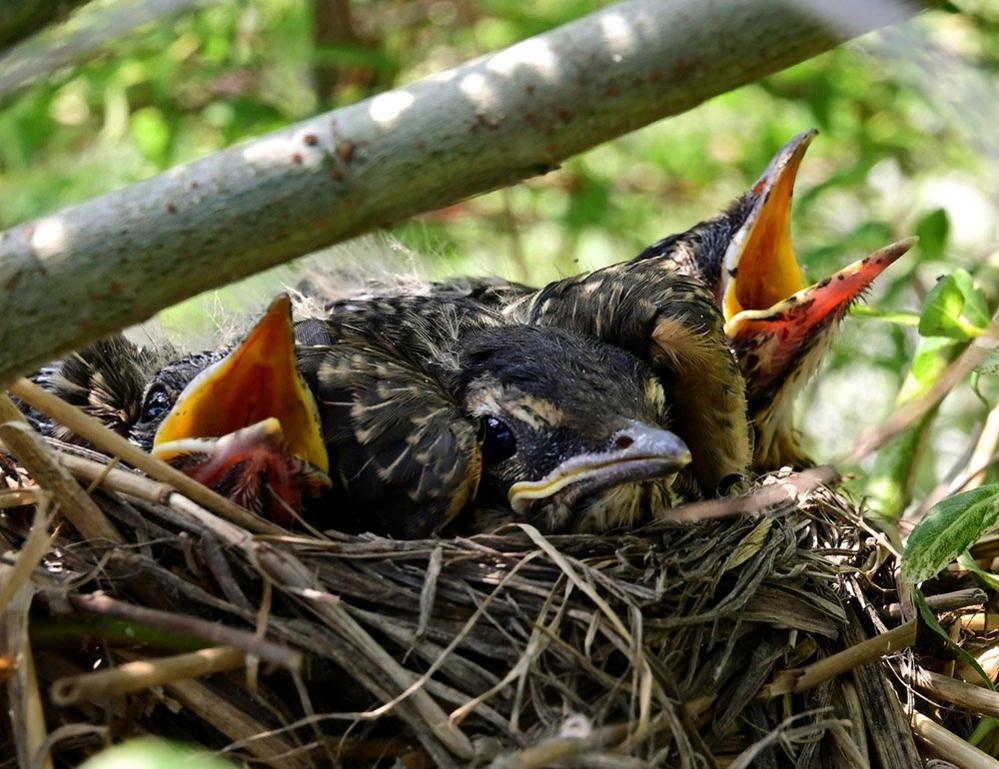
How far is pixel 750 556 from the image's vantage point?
1.59 meters

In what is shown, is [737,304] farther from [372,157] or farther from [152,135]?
[152,135]

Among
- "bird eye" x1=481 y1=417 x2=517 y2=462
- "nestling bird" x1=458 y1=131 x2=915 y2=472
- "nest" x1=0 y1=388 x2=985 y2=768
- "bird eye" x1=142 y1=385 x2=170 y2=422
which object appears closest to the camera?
"nest" x1=0 y1=388 x2=985 y2=768

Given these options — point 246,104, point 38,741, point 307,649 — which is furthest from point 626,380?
point 246,104

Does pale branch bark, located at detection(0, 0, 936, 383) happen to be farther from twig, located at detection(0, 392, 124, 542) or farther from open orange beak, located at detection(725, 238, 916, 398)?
open orange beak, located at detection(725, 238, 916, 398)

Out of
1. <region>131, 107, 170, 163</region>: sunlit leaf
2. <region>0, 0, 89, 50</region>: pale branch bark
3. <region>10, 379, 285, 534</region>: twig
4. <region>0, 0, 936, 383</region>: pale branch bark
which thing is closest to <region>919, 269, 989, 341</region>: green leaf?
<region>0, 0, 936, 383</region>: pale branch bark

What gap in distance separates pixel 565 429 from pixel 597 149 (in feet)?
3.53

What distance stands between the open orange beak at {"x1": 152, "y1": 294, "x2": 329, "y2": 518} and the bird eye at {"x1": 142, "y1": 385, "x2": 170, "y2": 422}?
0.13 meters

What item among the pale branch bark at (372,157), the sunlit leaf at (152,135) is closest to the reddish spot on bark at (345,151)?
the pale branch bark at (372,157)

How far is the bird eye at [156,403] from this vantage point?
5.67 ft

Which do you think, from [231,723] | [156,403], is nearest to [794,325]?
[156,403]

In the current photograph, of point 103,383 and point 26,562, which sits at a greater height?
point 26,562

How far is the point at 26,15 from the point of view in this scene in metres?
1.11

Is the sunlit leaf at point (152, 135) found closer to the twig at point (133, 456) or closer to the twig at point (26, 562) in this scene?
the twig at point (133, 456)

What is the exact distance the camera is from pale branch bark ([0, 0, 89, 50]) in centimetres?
110
